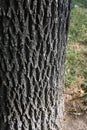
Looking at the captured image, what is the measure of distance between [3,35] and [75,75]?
225 centimetres

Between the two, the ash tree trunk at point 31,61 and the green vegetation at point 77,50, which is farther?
the green vegetation at point 77,50

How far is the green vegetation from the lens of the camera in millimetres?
4336

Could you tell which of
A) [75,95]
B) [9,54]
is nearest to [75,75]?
[75,95]

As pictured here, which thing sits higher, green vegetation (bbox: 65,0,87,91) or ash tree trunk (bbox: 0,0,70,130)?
ash tree trunk (bbox: 0,0,70,130)

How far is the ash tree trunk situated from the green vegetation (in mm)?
1367

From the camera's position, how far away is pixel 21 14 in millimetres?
2170

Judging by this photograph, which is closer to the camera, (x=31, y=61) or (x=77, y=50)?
(x=31, y=61)

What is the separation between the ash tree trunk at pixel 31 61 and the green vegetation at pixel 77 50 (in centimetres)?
137

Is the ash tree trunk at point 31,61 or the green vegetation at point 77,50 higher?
the ash tree trunk at point 31,61

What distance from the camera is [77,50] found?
504 cm

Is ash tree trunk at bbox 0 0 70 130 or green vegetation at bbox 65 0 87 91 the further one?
green vegetation at bbox 65 0 87 91

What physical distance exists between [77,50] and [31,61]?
2693 millimetres

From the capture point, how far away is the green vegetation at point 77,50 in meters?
4.34

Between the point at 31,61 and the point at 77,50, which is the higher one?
the point at 31,61
